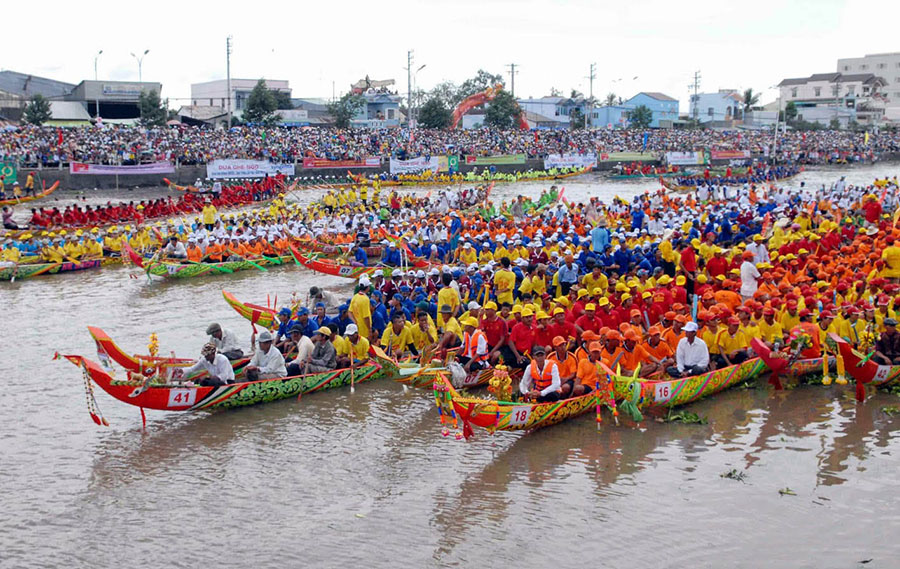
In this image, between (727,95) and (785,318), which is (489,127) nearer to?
(727,95)

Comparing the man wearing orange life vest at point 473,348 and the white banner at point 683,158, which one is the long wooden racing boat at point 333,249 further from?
the white banner at point 683,158

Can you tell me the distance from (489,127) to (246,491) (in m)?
58.3

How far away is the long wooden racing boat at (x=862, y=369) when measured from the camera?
33.0 ft

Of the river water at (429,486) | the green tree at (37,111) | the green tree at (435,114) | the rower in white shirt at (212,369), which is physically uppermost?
the green tree at (435,114)

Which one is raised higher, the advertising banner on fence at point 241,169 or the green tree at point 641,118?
the green tree at point 641,118

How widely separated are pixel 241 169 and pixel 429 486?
1324 inches

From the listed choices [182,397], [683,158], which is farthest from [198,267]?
[683,158]

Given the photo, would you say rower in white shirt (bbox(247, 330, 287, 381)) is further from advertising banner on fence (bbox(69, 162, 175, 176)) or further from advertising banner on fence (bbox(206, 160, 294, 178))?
advertising banner on fence (bbox(206, 160, 294, 178))

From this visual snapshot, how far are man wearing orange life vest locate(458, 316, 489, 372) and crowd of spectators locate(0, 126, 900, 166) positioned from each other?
31.9 metres

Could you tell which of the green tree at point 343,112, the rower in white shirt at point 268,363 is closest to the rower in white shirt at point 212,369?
the rower in white shirt at point 268,363

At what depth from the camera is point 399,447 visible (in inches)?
396

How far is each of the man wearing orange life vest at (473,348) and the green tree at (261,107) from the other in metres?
47.6

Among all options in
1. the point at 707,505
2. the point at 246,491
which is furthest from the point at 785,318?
the point at 246,491

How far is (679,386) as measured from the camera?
34.1 feet
